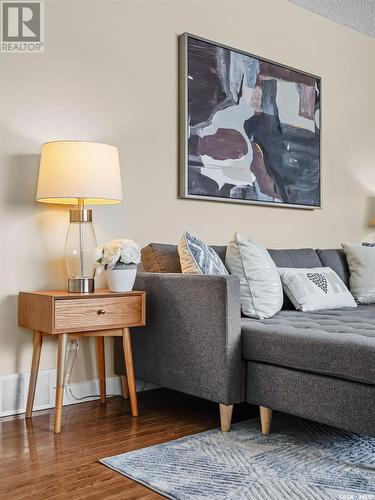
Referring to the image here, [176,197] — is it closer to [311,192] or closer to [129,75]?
[129,75]

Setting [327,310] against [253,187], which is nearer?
[327,310]

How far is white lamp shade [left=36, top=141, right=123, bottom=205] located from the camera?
99.2 inches

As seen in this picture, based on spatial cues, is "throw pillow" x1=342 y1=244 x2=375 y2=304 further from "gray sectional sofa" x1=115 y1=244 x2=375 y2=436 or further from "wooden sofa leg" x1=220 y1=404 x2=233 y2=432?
"wooden sofa leg" x1=220 y1=404 x2=233 y2=432

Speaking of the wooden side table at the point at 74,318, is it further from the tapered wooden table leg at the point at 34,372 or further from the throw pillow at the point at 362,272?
the throw pillow at the point at 362,272

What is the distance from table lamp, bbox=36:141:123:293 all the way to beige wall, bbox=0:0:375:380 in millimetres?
205

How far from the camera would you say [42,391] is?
2.73 m

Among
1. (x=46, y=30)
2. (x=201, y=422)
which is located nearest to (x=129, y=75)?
(x=46, y=30)

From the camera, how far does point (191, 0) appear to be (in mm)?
3387

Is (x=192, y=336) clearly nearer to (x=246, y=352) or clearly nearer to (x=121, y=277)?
(x=246, y=352)

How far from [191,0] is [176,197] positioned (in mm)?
1207

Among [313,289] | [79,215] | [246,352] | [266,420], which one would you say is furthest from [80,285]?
[313,289]

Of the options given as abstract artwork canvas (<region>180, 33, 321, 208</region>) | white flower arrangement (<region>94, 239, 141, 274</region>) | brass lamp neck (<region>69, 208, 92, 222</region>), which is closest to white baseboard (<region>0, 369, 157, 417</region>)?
white flower arrangement (<region>94, 239, 141, 274</region>)

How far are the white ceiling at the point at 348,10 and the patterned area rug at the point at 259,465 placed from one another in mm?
3013

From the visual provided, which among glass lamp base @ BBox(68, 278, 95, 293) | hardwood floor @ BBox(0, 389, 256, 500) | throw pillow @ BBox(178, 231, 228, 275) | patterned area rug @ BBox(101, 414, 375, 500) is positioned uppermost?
throw pillow @ BBox(178, 231, 228, 275)
